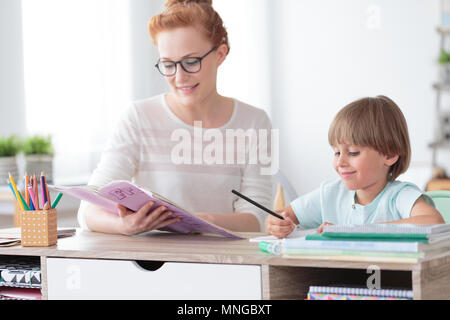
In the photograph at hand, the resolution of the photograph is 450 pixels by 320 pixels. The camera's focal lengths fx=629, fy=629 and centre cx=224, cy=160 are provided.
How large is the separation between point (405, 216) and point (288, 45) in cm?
334

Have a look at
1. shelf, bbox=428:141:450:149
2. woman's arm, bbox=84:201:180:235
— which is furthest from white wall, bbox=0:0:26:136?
shelf, bbox=428:141:450:149

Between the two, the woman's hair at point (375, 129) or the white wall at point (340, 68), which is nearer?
the woman's hair at point (375, 129)

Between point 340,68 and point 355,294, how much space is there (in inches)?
139

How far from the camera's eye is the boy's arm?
1183mm

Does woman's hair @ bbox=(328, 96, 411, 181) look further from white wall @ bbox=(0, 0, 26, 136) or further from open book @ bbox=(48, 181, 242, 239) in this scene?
white wall @ bbox=(0, 0, 26, 136)

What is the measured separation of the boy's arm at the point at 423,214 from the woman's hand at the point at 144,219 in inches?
18.2

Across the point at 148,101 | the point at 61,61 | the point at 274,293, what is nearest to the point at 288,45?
the point at 61,61

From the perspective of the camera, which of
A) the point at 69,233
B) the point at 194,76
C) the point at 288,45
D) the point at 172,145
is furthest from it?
the point at 288,45

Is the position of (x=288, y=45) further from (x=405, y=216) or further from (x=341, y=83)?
(x=405, y=216)

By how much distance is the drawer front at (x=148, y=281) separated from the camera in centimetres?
102

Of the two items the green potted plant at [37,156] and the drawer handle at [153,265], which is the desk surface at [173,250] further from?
the green potted plant at [37,156]

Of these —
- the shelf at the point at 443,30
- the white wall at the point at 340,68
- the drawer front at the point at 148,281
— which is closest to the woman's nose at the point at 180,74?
the drawer front at the point at 148,281

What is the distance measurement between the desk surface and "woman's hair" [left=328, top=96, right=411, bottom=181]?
0.30m

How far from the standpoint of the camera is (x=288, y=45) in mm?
4484
